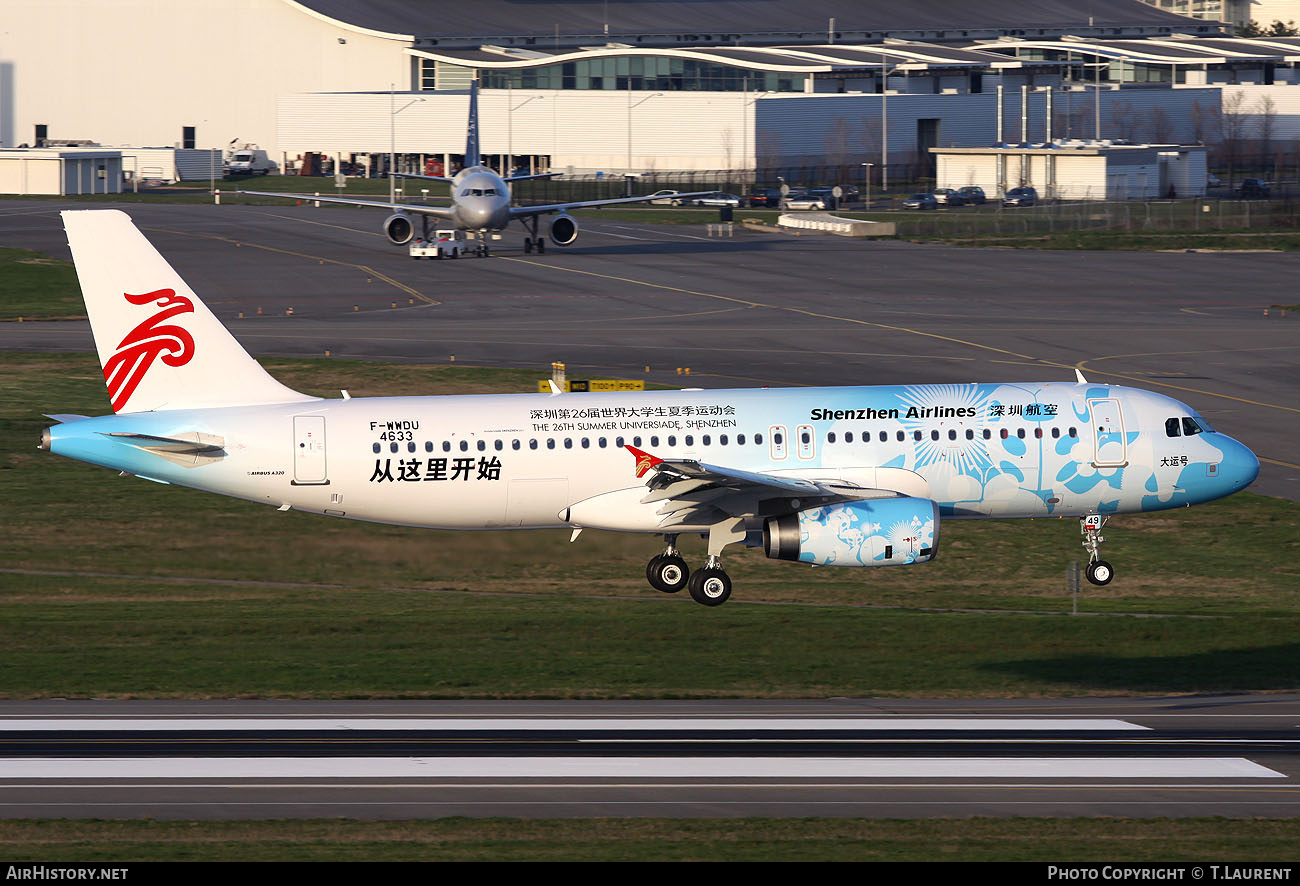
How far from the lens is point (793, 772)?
2895 cm

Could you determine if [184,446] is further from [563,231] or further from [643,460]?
[563,231]

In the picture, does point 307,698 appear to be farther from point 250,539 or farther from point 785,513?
point 785,513

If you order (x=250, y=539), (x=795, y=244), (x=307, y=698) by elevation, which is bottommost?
(x=307, y=698)

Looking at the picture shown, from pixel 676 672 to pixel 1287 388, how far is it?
42925 mm

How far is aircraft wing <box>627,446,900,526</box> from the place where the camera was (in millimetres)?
37900

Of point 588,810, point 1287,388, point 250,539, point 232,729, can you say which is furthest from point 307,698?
point 1287,388

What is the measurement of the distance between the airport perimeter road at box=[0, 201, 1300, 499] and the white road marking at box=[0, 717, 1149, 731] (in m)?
24.7

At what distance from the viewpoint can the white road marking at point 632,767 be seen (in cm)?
2881

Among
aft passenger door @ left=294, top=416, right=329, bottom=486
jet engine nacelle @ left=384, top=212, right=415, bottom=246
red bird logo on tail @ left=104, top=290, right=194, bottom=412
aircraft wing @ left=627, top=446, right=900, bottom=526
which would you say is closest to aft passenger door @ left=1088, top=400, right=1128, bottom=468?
aircraft wing @ left=627, top=446, right=900, bottom=526

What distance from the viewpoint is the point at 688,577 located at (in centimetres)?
4203

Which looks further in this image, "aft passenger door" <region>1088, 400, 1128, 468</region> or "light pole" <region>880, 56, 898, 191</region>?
"light pole" <region>880, 56, 898, 191</region>

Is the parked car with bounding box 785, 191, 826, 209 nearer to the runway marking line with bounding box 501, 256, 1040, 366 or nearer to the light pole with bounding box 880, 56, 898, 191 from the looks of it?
the light pole with bounding box 880, 56, 898, 191

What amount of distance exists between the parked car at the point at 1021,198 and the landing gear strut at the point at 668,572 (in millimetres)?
129592

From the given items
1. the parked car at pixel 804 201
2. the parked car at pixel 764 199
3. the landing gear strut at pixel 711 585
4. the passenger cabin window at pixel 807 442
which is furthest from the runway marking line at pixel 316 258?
the passenger cabin window at pixel 807 442
